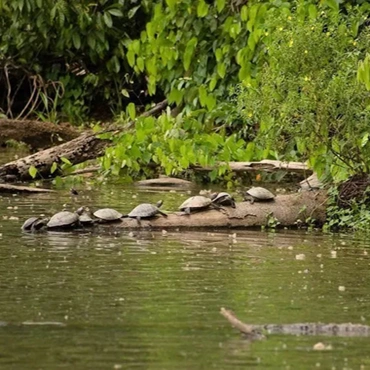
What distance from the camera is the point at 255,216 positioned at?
10.8 metres

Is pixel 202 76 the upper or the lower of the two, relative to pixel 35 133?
upper

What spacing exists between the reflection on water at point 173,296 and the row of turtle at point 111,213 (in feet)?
0.54

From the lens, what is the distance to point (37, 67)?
2141 cm

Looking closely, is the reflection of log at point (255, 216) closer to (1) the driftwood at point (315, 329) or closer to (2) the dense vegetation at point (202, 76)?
(2) the dense vegetation at point (202, 76)

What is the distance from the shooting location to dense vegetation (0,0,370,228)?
10602 mm

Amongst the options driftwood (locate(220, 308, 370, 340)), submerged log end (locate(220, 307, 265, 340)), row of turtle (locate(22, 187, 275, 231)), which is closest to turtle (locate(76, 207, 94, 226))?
row of turtle (locate(22, 187, 275, 231))

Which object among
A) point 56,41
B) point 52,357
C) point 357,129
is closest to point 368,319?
point 52,357

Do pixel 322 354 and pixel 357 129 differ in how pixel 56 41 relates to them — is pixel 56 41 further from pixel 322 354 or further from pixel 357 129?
pixel 322 354

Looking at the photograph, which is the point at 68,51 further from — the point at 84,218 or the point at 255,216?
the point at 84,218

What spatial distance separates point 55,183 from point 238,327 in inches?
348

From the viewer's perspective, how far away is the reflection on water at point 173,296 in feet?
18.5

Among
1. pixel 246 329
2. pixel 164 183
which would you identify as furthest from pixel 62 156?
pixel 246 329

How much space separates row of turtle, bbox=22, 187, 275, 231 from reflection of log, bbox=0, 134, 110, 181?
3.83 metres

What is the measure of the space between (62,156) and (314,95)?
15.4 ft
